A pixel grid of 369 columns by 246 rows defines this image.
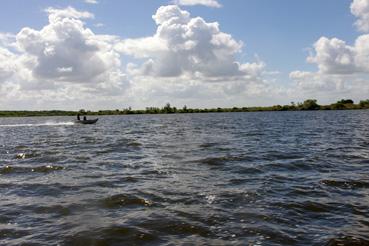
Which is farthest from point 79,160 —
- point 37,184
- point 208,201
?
point 208,201

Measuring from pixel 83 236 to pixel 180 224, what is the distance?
286cm

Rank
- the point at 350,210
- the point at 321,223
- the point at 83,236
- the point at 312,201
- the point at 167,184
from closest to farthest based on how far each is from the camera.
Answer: the point at 83,236
the point at 321,223
the point at 350,210
the point at 312,201
the point at 167,184

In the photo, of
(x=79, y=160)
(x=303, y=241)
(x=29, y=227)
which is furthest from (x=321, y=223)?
(x=79, y=160)

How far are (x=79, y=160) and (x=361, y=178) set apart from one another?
17.9 metres

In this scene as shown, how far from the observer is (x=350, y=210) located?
1347 centimetres

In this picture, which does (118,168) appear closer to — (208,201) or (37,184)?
(37,184)

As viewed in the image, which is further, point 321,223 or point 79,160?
point 79,160

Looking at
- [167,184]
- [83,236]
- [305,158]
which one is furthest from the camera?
[305,158]

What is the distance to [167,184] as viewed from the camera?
18391mm

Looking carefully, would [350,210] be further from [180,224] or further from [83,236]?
[83,236]

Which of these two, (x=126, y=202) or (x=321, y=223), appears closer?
(x=321, y=223)

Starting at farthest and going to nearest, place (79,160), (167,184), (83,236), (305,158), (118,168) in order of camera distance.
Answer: (79,160) → (305,158) → (118,168) → (167,184) → (83,236)

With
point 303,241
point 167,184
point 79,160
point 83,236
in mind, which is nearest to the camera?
point 303,241

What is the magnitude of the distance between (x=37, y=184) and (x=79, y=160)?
842 cm
